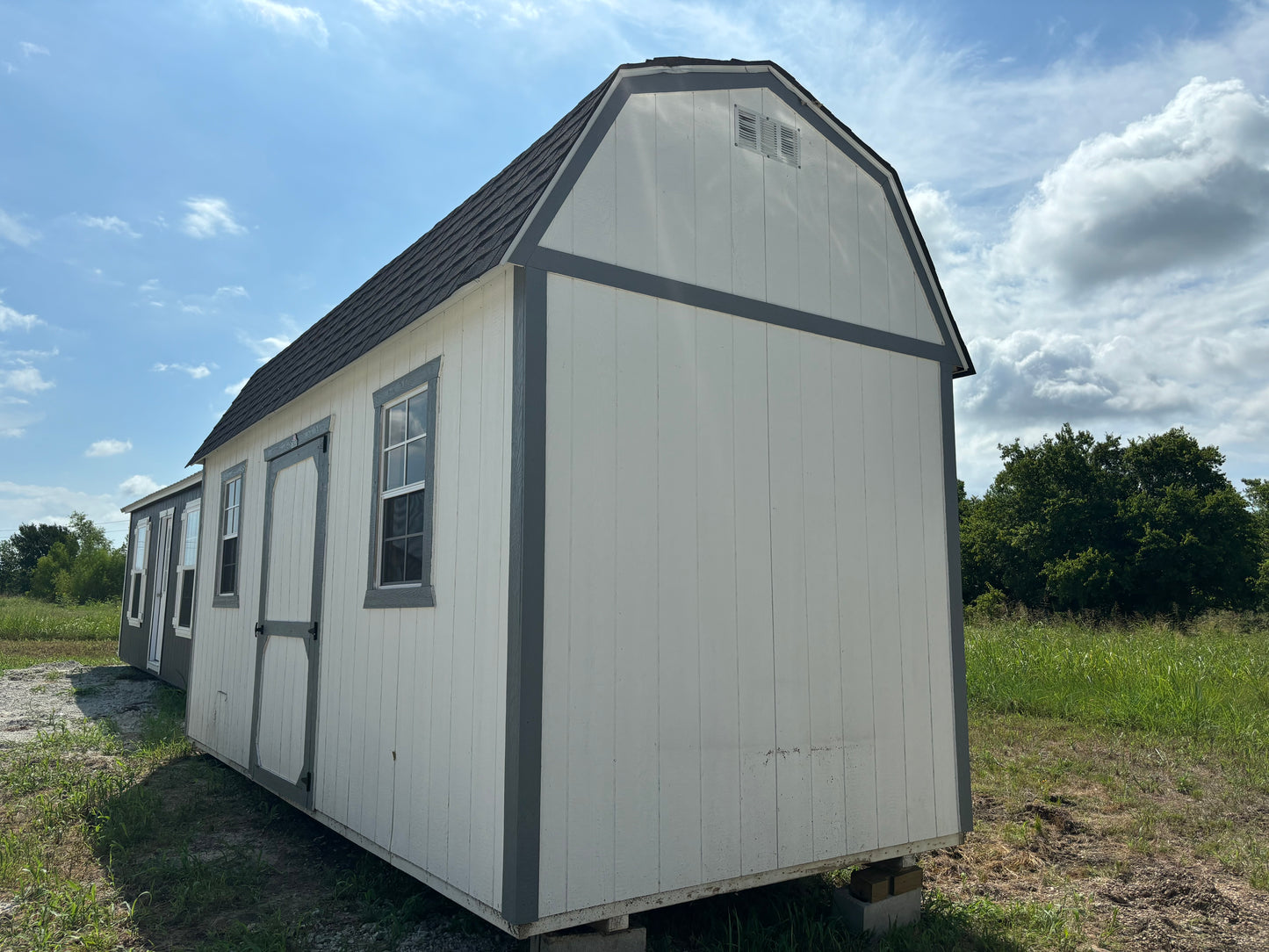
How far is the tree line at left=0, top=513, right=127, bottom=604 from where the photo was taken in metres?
33.5

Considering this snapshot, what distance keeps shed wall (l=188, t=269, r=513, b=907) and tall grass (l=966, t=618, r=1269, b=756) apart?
276 inches

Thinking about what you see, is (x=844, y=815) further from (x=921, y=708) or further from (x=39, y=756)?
(x=39, y=756)

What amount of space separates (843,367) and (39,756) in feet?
26.9

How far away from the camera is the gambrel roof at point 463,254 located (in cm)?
423

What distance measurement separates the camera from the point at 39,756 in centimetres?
823

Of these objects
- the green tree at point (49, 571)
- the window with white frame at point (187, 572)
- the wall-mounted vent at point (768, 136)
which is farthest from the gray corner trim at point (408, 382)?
the green tree at point (49, 571)

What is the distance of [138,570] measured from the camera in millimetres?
16531

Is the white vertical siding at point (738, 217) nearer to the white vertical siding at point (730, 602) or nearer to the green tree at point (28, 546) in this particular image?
the white vertical siding at point (730, 602)

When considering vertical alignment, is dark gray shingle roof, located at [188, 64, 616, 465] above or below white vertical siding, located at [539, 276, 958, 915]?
A: above

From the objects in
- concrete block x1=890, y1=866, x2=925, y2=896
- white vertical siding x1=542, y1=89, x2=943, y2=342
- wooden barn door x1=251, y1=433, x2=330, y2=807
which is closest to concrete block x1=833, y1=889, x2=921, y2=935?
concrete block x1=890, y1=866, x2=925, y2=896

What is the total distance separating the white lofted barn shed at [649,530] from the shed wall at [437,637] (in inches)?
0.9

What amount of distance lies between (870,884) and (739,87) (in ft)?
14.6

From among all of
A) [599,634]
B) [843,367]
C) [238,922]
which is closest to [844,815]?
[599,634]

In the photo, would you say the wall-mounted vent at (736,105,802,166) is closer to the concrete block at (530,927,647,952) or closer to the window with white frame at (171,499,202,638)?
the concrete block at (530,927,647,952)
